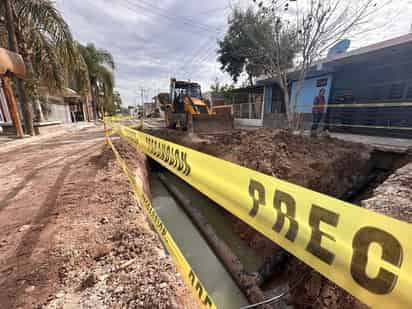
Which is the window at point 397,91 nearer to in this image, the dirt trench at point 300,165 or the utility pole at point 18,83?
the dirt trench at point 300,165

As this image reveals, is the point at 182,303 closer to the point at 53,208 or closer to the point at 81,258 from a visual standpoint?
the point at 81,258

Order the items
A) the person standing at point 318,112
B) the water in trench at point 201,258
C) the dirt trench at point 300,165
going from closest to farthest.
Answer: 1. the dirt trench at point 300,165
2. the water in trench at point 201,258
3. the person standing at point 318,112

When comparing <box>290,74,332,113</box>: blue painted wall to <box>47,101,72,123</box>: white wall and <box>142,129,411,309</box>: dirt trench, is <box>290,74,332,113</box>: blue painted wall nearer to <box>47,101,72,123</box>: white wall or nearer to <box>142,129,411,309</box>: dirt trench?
<box>142,129,411,309</box>: dirt trench

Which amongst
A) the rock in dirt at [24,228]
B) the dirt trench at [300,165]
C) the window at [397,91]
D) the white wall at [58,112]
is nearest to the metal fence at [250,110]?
the window at [397,91]

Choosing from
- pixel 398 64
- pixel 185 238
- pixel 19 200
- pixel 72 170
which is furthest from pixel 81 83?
pixel 398 64

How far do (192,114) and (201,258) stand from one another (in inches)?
242

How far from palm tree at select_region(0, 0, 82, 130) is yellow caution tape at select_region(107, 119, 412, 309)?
32.6ft

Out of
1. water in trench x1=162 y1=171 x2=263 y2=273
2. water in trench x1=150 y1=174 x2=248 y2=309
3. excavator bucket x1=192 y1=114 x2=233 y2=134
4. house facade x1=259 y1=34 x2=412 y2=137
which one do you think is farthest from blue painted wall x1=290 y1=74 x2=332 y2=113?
water in trench x1=150 y1=174 x2=248 y2=309

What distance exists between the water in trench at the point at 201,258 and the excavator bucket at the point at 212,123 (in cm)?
416

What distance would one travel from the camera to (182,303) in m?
1.13

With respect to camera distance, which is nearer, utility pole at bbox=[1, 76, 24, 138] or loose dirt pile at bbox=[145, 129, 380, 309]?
loose dirt pile at bbox=[145, 129, 380, 309]

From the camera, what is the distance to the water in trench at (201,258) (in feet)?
7.06

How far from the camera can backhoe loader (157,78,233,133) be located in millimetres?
7652

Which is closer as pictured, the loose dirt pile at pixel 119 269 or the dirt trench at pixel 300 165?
the loose dirt pile at pixel 119 269
